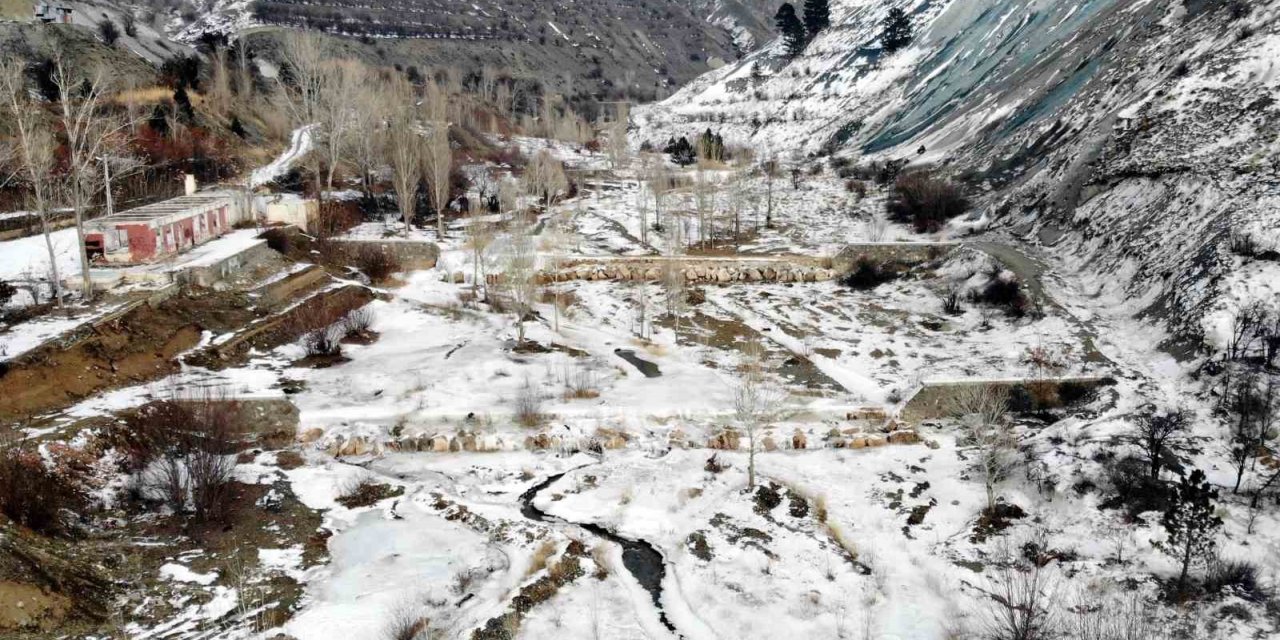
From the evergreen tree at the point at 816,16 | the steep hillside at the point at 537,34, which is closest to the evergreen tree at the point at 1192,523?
the evergreen tree at the point at 816,16

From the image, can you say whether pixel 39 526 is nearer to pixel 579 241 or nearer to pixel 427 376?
pixel 427 376

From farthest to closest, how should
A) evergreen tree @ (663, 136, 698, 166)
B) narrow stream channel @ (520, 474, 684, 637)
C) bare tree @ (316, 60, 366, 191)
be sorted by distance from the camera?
evergreen tree @ (663, 136, 698, 166) < bare tree @ (316, 60, 366, 191) < narrow stream channel @ (520, 474, 684, 637)

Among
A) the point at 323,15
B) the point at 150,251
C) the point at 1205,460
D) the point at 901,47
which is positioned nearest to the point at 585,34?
the point at 323,15

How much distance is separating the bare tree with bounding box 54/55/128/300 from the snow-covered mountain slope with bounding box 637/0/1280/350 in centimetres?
2910

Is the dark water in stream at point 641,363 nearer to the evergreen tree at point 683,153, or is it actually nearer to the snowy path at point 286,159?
the snowy path at point 286,159

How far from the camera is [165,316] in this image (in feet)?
72.2

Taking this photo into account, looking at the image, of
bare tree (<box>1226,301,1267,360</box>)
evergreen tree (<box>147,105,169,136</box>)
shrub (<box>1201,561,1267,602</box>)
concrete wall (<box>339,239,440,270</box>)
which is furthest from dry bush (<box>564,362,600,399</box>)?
evergreen tree (<box>147,105,169,136</box>)

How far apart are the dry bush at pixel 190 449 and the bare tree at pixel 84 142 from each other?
6999 mm

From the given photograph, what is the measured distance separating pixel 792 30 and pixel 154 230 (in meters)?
74.0

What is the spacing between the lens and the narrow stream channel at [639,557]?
41.5 feet

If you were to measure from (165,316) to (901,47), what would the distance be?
219ft

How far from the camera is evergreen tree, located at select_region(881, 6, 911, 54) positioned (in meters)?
71.1

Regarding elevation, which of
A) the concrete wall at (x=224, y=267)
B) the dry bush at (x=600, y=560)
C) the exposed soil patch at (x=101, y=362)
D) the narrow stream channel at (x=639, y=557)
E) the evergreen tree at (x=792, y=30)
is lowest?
the narrow stream channel at (x=639, y=557)

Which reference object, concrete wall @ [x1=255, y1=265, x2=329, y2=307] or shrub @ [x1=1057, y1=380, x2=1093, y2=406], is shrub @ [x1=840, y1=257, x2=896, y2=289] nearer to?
shrub @ [x1=1057, y1=380, x2=1093, y2=406]
